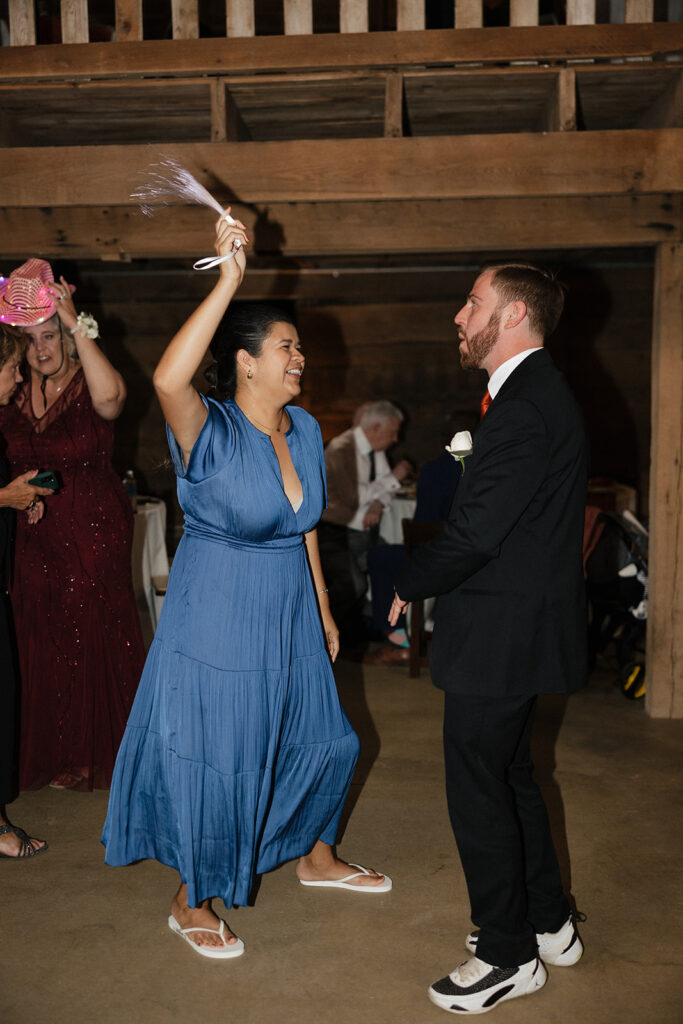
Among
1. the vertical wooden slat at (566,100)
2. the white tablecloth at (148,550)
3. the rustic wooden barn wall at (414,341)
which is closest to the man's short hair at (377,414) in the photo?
the white tablecloth at (148,550)

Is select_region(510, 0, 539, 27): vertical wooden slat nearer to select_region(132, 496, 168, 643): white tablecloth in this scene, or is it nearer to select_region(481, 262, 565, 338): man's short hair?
select_region(481, 262, 565, 338): man's short hair

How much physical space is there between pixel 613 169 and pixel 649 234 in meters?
0.55

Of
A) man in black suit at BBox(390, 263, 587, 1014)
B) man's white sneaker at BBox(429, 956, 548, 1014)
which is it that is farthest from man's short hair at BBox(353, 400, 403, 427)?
man's white sneaker at BBox(429, 956, 548, 1014)

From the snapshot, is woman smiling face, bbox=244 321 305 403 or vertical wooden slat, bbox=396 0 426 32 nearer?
woman smiling face, bbox=244 321 305 403

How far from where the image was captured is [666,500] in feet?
14.6

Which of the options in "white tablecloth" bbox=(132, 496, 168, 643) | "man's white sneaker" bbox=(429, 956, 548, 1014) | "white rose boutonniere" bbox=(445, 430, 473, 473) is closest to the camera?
"man's white sneaker" bbox=(429, 956, 548, 1014)

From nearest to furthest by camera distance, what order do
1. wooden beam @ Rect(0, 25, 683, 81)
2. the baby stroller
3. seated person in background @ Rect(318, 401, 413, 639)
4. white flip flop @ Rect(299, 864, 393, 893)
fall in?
white flip flop @ Rect(299, 864, 393, 893) → wooden beam @ Rect(0, 25, 683, 81) → the baby stroller → seated person in background @ Rect(318, 401, 413, 639)

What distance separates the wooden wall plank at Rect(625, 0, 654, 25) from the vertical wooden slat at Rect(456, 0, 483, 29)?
0.61m

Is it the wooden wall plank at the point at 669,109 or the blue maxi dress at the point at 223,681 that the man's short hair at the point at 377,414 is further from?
the blue maxi dress at the point at 223,681

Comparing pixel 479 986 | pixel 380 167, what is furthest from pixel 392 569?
pixel 479 986

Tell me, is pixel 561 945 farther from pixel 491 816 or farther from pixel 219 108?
pixel 219 108

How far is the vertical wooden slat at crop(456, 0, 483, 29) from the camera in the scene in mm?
3869

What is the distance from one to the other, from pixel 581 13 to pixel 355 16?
0.94m

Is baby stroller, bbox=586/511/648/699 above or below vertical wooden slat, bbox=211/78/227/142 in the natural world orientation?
below
